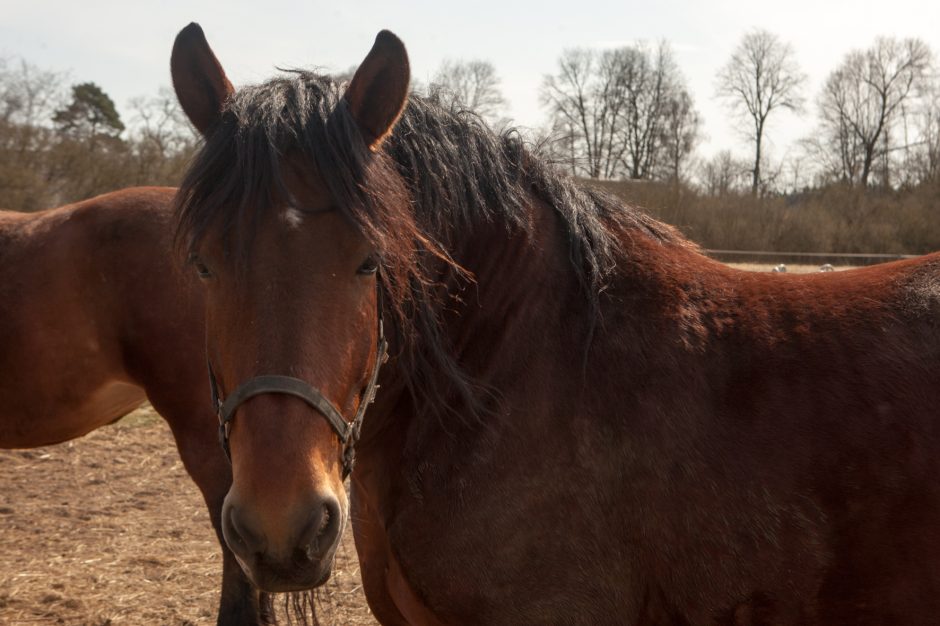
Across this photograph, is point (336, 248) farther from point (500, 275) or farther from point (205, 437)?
point (205, 437)

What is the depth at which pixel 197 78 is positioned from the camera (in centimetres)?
217

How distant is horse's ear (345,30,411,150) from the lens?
208 centimetres

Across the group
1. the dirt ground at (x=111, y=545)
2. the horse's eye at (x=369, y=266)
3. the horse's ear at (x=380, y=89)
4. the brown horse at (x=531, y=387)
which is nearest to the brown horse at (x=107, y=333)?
the dirt ground at (x=111, y=545)

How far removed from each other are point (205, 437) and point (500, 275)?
2284 mm

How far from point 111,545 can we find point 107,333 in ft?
6.63

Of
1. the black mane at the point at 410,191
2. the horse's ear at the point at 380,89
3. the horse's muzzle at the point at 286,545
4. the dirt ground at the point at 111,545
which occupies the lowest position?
the dirt ground at the point at 111,545

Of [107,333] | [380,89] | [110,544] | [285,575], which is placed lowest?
[110,544]

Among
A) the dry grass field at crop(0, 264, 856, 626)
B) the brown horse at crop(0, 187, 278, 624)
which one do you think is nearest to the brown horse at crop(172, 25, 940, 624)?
the dry grass field at crop(0, 264, 856, 626)

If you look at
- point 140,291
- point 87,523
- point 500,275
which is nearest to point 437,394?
point 500,275

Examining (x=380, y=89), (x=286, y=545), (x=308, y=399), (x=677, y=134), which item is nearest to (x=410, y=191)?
(x=380, y=89)

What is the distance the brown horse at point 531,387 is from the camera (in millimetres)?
1824

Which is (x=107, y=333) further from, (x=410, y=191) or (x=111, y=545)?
(x=410, y=191)

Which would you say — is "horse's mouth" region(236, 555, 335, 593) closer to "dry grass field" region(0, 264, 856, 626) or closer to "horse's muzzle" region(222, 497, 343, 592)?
"horse's muzzle" region(222, 497, 343, 592)

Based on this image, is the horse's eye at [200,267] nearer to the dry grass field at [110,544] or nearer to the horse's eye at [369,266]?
the horse's eye at [369,266]
